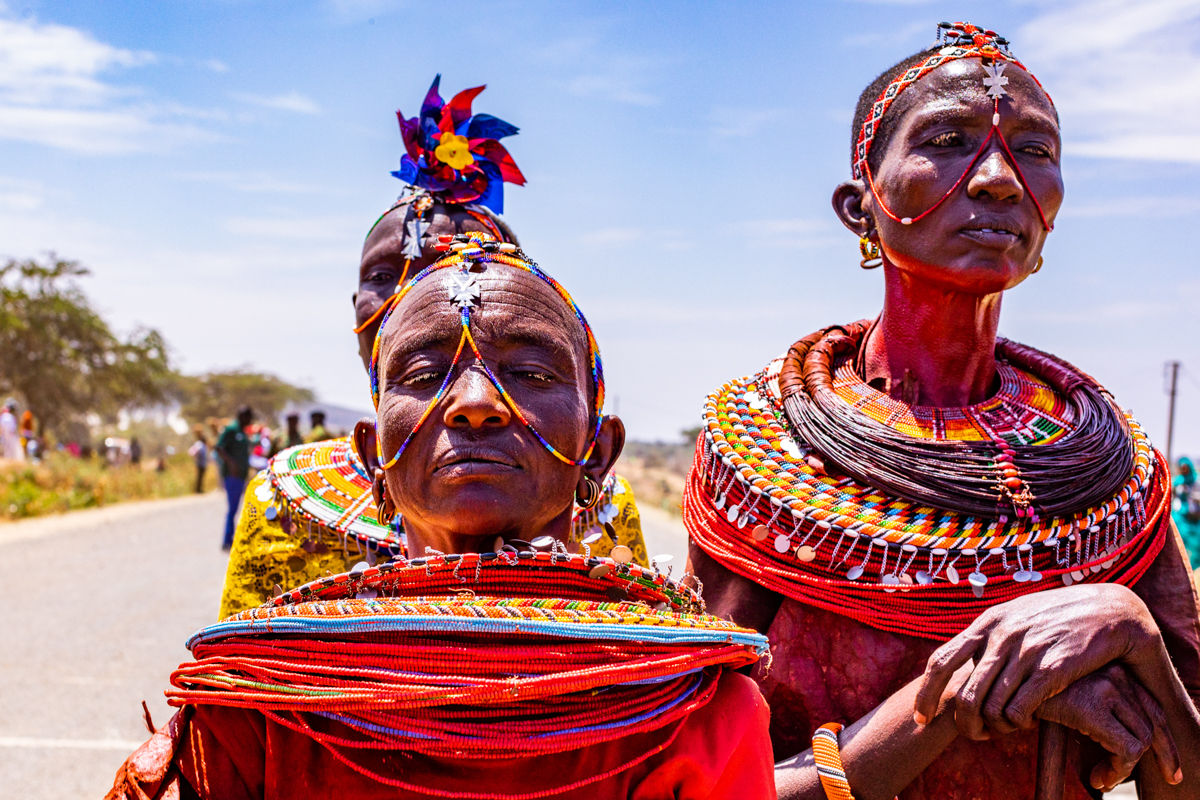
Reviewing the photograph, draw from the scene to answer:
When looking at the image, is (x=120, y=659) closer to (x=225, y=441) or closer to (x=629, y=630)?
(x=225, y=441)

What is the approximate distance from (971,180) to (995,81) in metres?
0.22

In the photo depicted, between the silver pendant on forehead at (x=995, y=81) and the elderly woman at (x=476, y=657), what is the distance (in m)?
1.04

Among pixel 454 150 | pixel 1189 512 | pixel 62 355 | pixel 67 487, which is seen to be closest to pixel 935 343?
pixel 454 150

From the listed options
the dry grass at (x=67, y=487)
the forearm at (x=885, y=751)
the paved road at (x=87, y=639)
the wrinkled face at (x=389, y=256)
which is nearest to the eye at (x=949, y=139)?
the forearm at (x=885, y=751)

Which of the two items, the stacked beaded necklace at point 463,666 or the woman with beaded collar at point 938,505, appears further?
the woman with beaded collar at point 938,505

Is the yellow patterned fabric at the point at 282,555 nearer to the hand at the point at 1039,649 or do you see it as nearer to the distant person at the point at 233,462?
the hand at the point at 1039,649

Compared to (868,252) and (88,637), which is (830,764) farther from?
(88,637)

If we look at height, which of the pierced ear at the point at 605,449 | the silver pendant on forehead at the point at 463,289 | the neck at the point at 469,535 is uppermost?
the silver pendant on forehead at the point at 463,289

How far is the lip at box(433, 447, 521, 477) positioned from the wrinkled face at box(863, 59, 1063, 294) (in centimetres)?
99

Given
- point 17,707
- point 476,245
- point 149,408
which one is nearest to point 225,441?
point 17,707

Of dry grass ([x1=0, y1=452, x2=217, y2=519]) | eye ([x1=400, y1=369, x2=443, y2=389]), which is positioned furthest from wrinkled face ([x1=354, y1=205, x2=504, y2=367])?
dry grass ([x1=0, y1=452, x2=217, y2=519])

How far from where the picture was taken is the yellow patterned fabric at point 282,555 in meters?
2.54

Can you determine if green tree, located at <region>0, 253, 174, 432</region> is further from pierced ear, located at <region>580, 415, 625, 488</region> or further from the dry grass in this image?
pierced ear, located at <region>580, 415, 625, 488</region>

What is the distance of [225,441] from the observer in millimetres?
13023
